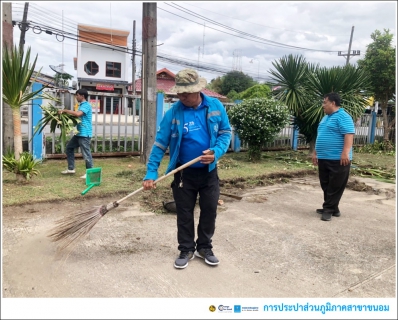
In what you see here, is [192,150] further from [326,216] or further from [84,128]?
[84,128]

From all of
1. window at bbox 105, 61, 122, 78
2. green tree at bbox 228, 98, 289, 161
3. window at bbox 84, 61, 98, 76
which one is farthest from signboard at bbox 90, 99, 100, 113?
window at bbox 105, 61, 122, 78

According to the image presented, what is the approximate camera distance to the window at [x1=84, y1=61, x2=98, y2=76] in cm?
3741

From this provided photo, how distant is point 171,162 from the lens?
3277mm

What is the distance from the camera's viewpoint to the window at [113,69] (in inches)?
1502

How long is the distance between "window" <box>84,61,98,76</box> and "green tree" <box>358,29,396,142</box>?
30.1m

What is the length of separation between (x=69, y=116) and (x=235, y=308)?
4976 millimetres

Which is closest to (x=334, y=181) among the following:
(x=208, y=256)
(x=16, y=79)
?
(x=208, y=256)

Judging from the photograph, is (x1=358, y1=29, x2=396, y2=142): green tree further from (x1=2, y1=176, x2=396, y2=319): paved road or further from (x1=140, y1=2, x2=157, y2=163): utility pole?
(x1=2, y1=176, x2=396, y2=319): paved road

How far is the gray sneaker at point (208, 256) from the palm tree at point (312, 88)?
7.36m

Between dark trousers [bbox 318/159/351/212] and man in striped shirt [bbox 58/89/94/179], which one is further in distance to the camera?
man in striped shirt [bbox 58/89/94/179]

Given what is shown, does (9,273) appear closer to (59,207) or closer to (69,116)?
(59,207)

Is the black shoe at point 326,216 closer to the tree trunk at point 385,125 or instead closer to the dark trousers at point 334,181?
the dark trousers at point 334,181

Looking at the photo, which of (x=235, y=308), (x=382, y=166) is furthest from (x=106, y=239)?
(x=382, y=166)

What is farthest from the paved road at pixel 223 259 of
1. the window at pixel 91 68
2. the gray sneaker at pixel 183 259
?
the window at pixel 91 68
